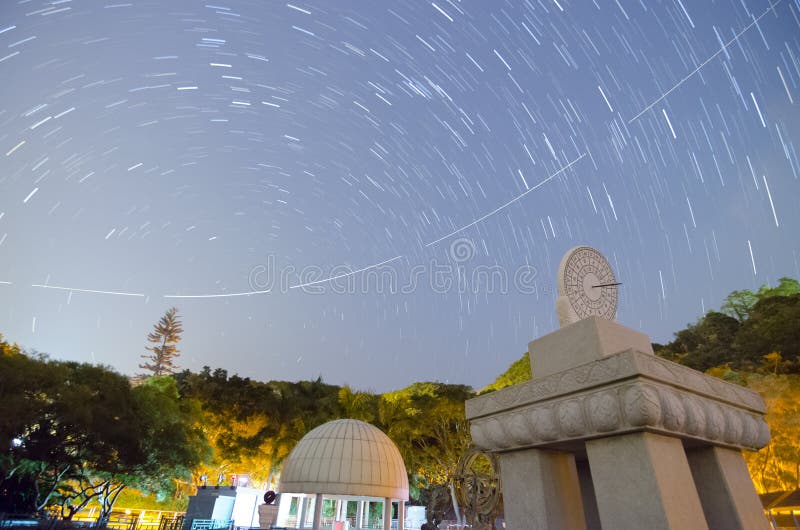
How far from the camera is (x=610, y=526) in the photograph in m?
5.09

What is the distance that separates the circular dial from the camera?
24.3 feet

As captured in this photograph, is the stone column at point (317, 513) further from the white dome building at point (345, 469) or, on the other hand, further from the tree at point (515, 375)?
the tree at point (515, 375)

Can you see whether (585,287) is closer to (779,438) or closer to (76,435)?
(779,438)

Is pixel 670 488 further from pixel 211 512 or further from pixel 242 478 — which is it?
pixel 242 478

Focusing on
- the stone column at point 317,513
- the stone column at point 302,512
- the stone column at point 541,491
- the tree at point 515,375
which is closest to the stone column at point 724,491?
the stone column at point 541,491

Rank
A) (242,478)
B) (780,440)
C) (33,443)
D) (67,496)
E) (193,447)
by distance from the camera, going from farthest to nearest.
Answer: (242,478) < (193,447) < (67,496) < (780,440) < (33,443)

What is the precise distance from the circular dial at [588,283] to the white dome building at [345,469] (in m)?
19.9

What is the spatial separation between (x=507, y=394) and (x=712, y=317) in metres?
51.6

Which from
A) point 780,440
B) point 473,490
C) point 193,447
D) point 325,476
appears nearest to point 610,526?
point 473,490

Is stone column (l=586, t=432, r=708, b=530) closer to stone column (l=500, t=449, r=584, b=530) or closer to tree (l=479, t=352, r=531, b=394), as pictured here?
stone column (l=500, t=449, r=584, b=530)

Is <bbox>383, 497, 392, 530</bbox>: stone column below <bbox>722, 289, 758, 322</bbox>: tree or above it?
below

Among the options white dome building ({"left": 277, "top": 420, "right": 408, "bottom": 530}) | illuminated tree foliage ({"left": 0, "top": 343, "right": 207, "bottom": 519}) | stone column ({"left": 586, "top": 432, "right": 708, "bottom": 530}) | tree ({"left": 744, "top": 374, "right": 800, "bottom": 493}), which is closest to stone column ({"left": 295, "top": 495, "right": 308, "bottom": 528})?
white dome building ({"left": 277, "top": 420, "right": 408, "bottom": 530})

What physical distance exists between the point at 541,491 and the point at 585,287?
3450 millimetres

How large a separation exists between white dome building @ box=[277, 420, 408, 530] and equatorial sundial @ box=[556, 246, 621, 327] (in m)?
19.9
